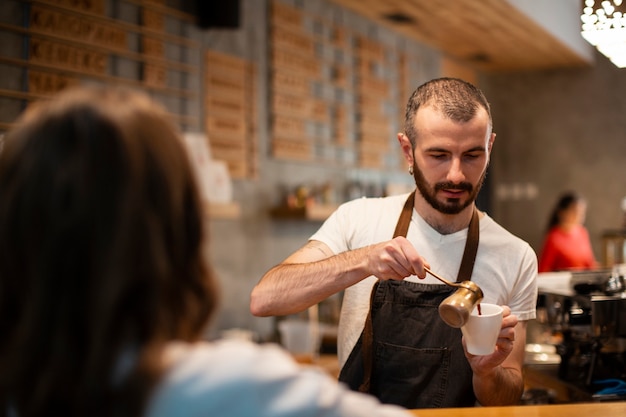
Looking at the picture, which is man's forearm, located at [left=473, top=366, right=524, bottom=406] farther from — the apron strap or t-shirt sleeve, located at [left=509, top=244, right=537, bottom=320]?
the apron strap

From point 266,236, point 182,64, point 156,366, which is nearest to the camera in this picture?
point 156,366

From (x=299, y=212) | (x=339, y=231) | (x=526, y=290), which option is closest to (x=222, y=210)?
(x=299, y=212)

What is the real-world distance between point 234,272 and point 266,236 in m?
0.45

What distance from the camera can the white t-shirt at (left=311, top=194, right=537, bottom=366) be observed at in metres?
2.08

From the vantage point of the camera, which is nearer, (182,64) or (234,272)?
(182,64)

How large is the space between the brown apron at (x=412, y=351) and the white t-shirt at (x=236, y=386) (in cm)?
116

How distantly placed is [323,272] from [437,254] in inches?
15.5

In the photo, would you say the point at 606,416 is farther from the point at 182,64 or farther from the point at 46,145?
the point at 182,64

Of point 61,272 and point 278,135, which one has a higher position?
point 278,135

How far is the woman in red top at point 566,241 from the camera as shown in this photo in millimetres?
6816

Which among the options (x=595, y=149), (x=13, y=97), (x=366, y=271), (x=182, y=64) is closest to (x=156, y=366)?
(x=366, y=271)

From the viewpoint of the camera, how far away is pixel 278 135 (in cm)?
523

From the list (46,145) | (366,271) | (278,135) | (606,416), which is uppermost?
(278,135)

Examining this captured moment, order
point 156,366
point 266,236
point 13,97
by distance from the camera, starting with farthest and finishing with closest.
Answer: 1. point 266,236
2. point 13,97
3. point 156,366
